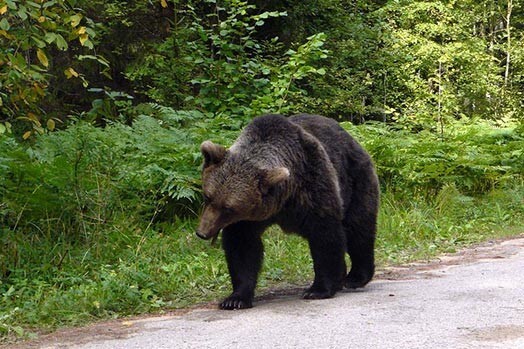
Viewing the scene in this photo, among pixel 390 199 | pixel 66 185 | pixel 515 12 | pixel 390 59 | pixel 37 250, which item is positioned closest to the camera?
pixel 37 250

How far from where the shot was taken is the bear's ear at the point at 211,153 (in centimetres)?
616

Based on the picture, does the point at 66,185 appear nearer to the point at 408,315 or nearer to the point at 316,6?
the point at 408,315

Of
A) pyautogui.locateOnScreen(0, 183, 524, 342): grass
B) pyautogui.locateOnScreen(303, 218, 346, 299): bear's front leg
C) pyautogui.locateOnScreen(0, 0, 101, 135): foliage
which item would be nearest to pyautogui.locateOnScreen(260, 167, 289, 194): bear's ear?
pyautogui.locateOnScreen(303, 218, 346, 299): bear's front leg

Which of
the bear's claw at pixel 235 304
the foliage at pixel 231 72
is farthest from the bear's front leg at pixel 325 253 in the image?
the foliage at pixel 231 72

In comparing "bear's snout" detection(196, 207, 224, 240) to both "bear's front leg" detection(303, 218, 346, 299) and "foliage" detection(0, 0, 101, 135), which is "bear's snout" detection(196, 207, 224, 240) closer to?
"bear's front leg" detection(303, 218, 346, 299)

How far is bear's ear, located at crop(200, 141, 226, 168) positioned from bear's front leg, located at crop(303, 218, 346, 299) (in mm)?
971

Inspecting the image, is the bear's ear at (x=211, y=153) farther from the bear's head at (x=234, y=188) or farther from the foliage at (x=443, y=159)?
the foliage at (x=443, y=159)

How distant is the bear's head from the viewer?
6051 mm

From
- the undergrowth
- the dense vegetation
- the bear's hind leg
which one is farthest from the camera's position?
the bear's hind leg

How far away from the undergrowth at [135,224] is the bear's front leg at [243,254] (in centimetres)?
66

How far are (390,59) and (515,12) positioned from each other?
19.7m

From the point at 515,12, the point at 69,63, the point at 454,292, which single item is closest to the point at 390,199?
the point at 454,292

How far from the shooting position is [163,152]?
1024 cm

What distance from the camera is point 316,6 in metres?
15.3
